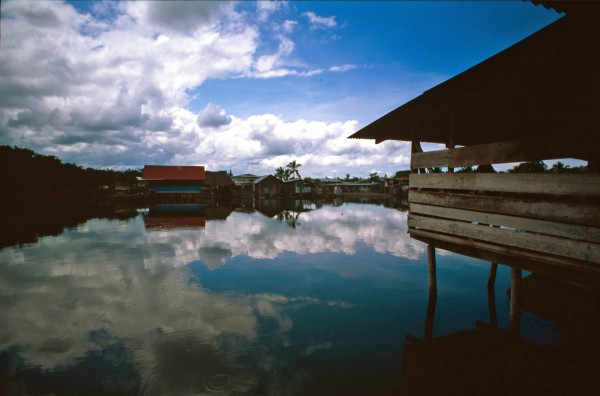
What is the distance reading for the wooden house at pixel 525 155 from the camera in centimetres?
398

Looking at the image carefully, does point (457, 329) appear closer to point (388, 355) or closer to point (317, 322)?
point (388, 355)

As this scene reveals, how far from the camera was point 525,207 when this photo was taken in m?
4.82

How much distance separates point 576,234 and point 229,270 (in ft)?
30.0

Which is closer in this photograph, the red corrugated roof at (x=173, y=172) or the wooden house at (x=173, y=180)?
the red corrugated roof at (x=173, y=172)

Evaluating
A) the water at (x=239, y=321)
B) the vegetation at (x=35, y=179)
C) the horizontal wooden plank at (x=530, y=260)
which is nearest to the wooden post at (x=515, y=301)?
the water at (x=239, y=321)

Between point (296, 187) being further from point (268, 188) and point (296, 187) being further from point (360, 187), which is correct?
point (360, 187)

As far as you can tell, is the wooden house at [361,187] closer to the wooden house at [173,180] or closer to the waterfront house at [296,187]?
the waterfront house at [296,187]

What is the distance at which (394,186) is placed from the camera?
78625 millimetres

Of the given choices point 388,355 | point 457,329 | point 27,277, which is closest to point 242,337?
point 388,355

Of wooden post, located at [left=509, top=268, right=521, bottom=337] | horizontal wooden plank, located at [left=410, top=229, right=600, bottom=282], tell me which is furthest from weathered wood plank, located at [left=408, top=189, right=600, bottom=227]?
wooden post, located at [left=509, top=268, right=521, bottom=337]

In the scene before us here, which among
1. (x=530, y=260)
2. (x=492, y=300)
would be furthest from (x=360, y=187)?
(x=530, y=260)

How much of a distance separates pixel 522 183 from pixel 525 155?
0.46 meters

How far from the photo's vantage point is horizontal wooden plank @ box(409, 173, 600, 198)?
4.07 meters

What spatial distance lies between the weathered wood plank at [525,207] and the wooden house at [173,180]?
47.9m
